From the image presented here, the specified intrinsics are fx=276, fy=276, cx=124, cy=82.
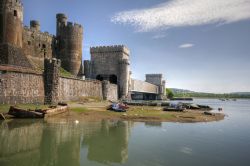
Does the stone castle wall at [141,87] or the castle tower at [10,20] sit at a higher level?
the castle tower at [10,20]

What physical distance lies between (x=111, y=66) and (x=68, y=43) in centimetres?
1660

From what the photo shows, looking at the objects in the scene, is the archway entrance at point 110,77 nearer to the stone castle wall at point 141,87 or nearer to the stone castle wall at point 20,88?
the stone castle wall at point 141,87

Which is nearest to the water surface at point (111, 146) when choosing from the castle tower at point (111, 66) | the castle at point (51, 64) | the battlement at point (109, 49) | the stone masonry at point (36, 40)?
the castle at point (51, 64)

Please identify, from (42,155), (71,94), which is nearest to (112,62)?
(71,94)

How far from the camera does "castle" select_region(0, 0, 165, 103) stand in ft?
120

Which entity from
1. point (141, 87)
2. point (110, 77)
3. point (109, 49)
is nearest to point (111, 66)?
point (110, 77)

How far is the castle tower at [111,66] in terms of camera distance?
78.6 metres

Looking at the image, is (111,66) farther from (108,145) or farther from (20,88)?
(108,145)

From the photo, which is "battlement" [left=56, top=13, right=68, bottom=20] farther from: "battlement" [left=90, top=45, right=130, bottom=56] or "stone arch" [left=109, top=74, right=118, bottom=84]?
"stone arch" [left=109, top=74, right=118, bottom=84]

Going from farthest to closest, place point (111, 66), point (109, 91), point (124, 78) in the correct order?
point (111, 66) → point (124, 78) → point (109, 91)

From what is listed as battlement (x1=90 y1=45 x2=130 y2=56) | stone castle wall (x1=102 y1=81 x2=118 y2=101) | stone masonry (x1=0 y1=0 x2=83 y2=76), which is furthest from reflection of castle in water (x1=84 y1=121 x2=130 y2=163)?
battlement (x1=90 y1=45 x2=130 y2=56)

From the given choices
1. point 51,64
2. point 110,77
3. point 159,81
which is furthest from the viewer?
point 159,81

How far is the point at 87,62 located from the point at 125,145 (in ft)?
220

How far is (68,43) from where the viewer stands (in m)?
69.8
